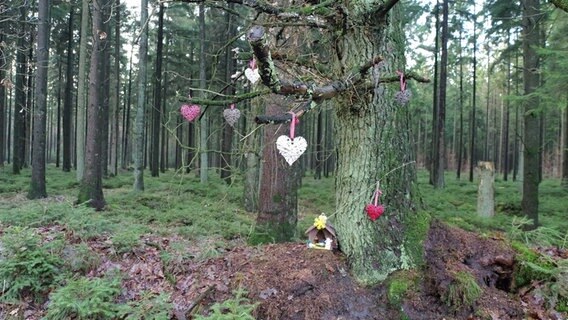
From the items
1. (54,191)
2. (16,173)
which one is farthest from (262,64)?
(16,173)

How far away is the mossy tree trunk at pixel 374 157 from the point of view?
130 inches

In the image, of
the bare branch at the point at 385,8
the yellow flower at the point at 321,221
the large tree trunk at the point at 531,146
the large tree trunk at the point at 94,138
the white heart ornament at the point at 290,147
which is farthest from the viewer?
the large tree trunk at the point at 531,146

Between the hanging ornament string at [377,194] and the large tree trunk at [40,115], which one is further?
the large tree trunk at [40,115]

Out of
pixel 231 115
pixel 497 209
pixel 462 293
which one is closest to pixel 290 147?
pixel 231 115

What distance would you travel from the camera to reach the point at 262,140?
743cm

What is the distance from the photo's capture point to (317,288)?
3207 mm

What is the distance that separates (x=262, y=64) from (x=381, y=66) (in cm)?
155

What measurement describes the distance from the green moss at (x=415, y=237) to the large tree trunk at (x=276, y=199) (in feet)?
11.2

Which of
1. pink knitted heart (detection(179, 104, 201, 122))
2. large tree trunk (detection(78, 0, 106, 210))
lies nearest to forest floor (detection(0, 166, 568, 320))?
pink knitted heart (detection(179, 104, 201, 122))

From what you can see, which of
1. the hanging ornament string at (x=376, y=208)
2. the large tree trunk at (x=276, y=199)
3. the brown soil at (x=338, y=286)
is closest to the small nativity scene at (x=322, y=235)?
the brown soil at (x=338, y=286)

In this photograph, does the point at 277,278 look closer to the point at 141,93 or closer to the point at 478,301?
the point at 478,301

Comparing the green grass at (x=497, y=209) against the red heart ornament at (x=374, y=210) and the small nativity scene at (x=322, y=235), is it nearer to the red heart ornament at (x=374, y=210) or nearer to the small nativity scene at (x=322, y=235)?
the small nativity scene at (x=322, y=235)

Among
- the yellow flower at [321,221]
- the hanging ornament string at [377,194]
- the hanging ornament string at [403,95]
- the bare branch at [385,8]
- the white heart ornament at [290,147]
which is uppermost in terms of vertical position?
the bare branch at [385,8]

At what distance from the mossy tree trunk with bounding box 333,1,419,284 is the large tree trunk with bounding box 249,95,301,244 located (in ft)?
11.0
